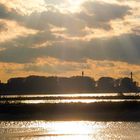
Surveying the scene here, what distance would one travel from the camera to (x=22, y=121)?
7725 cm

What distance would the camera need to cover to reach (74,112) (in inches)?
3393

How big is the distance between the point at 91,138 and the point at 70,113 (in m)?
27.8

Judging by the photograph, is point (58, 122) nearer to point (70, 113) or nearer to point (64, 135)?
point (70, 113)

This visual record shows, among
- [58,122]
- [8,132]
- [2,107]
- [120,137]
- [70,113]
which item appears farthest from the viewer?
[2,107]

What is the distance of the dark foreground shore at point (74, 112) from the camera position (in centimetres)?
8014

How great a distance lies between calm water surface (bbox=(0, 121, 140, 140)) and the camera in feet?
191

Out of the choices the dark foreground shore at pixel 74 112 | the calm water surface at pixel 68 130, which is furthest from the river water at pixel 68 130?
the dark foreground shore at pixel 74 112

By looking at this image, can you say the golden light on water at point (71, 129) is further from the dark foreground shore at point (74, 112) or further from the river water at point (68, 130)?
the dark foreground shore at point (74, 112)

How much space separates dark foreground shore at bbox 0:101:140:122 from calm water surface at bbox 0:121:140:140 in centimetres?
526

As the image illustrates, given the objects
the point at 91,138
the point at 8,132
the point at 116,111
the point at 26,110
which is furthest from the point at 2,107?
the point at 91,138

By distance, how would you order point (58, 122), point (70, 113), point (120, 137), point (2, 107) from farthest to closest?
point (2, 107) → point (70, 113) → point (58, 122) → point (120, 137)

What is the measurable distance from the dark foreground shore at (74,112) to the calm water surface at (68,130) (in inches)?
207

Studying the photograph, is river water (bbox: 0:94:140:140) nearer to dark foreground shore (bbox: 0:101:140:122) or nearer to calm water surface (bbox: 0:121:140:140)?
calm water surface (bbox: 0:121:140:140)

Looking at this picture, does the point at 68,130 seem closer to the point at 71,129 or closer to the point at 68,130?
the point at 68,130
